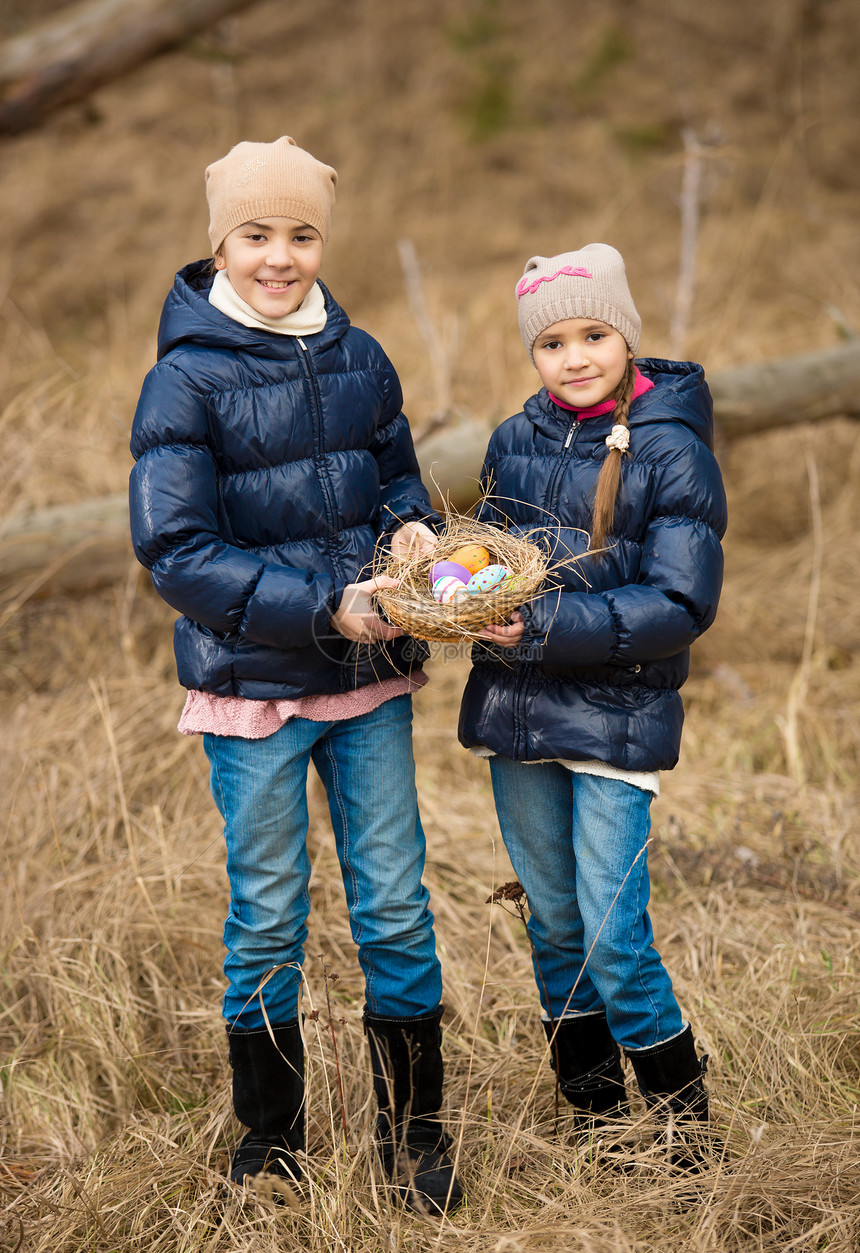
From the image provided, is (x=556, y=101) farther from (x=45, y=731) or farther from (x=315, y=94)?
(x=45, y=731)

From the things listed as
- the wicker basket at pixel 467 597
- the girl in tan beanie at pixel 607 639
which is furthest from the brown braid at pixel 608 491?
the wicker basket at pixel 467 597

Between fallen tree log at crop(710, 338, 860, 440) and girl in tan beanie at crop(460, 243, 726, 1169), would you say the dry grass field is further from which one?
girl in tan beanie at crop(460, 243, 726, 1169)

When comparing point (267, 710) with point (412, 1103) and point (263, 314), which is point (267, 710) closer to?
point (263, 314)

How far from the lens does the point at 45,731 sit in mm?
3891

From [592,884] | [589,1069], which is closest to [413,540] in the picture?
[592,884]

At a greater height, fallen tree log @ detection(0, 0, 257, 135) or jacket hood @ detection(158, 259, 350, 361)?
fallen tree log @ detection(0, 0, 257, 135)

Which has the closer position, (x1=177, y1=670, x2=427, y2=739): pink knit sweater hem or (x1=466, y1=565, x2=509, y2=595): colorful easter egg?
(x1=466, y1=565, x2=509, y2=595): colorful easter egg

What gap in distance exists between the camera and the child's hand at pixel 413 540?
221 centimetres

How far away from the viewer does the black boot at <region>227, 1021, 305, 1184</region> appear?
2.30 meters

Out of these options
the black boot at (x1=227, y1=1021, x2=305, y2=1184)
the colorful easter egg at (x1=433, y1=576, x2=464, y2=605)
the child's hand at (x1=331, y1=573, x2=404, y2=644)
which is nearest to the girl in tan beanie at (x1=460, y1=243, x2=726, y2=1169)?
the colorful easter egg at (x1=433, y1=576, x2=464, y2=605)

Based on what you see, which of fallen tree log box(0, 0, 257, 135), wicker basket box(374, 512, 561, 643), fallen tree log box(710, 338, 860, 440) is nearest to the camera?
wicker basket box(374, 512, 561, 643)

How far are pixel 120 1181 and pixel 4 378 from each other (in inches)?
185

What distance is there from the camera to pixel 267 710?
7.25ft

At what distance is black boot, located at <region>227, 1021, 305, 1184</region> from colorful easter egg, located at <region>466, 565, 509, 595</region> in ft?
3.57
